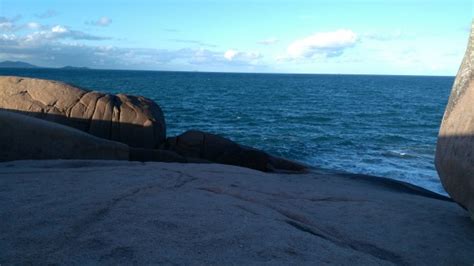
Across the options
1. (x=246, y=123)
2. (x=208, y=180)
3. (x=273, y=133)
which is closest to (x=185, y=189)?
(x=208, y=180)

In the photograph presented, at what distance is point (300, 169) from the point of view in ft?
41.2

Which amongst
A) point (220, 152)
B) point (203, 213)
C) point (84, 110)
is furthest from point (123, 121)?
point (203, 213)

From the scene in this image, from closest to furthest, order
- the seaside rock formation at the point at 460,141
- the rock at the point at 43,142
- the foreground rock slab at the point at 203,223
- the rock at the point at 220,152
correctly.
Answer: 1. the foreground rock slab at the point at 203,223
2. the seaside rock formation at the point at 460,141
3. the rock at the point at 43,142
4. the rock at the point at 220,152

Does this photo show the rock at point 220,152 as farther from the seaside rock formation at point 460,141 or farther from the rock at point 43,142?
the seaside rock formation at point 460,141

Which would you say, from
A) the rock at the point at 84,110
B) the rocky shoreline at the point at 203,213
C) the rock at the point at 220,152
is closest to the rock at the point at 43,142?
the rocky shoreline at the point at 203,213

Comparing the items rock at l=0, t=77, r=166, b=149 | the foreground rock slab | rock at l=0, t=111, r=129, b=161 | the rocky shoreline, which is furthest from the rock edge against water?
the foreground rock slab

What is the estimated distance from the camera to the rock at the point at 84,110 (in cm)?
1157

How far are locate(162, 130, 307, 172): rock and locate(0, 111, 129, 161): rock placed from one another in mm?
2788

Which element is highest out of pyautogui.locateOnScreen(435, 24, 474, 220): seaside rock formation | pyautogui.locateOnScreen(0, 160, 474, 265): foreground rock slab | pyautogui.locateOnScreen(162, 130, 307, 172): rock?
pyautogui.locateOnScreen(435, 24, 474, 220): seaside rock formation

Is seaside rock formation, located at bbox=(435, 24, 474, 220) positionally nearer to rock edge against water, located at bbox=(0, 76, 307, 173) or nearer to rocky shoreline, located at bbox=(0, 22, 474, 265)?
rocky shoreline, located at bbox=(0, 22, 474, 265)

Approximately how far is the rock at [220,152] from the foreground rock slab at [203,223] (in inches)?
176

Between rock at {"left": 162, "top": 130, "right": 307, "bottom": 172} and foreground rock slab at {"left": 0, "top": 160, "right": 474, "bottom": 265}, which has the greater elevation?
foreground rock slab at {"left": 0, "top": 160, "right": 474, "bottom": 265}

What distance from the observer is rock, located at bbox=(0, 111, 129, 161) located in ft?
28.1

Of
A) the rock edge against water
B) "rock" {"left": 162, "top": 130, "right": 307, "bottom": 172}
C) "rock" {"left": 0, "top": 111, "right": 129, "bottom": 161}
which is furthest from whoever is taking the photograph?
"rock" {"left": 162, "top": 130, "right": 307, "bottom": 172}
